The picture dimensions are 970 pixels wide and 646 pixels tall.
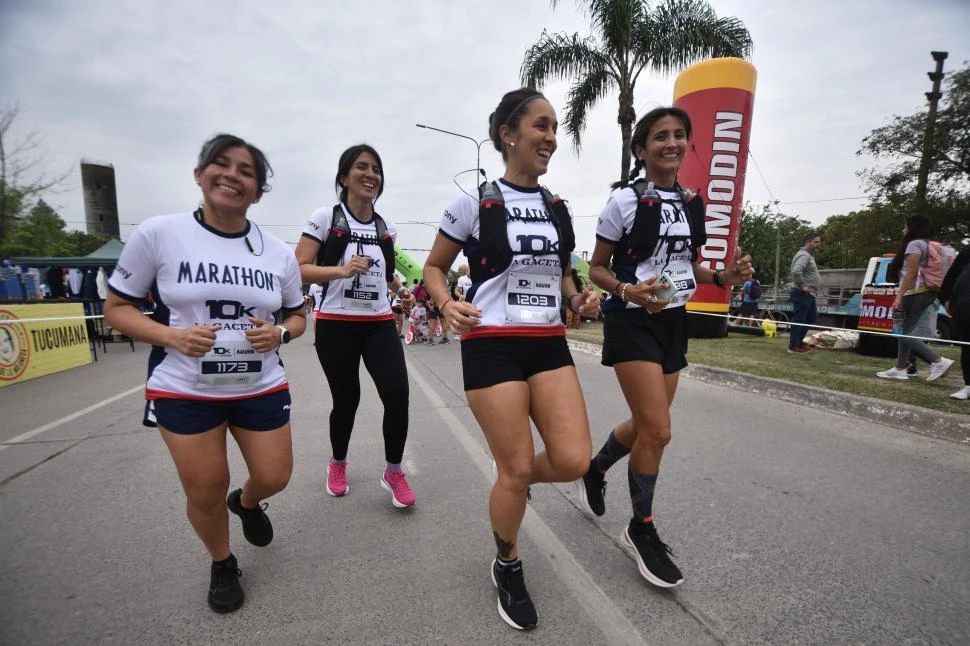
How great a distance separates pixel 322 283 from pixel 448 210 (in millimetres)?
1222

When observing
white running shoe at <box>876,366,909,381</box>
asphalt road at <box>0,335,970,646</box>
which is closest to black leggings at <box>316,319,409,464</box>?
asphalt road at <box>0,335,970,646</box>

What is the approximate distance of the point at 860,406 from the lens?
15.9 ft

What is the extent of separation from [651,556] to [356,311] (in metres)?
2.06

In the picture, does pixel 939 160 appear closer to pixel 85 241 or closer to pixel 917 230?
pixel 917 230

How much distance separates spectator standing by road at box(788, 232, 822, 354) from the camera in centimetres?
844

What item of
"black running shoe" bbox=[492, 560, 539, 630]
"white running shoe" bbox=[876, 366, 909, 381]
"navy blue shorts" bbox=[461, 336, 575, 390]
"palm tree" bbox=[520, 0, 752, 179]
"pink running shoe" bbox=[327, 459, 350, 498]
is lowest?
"pink running shoe" bbox=[327, 459, 350, 498]

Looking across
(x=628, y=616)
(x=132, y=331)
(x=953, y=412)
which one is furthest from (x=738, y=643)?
(x=953, y=412)

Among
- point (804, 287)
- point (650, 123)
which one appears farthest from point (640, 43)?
point (650, 123)

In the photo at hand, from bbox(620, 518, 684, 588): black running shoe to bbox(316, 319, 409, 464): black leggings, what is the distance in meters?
1.41

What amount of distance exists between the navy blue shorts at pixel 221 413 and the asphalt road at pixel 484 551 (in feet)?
2.53

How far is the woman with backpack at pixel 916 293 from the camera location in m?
5.87

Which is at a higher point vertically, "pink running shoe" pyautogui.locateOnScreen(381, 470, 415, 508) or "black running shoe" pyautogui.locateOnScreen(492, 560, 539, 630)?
"black running shoe" pyautogui.locateOnScreen(492, 560, 539, 630)

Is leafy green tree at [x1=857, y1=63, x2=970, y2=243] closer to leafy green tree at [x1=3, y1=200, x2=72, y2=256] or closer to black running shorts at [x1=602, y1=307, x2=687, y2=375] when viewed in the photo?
black running shorts at [x1=602, y1=307, x2=687, y2=375]

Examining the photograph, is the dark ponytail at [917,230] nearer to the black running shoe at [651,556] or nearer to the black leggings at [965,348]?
the black leggings at [965,348]
